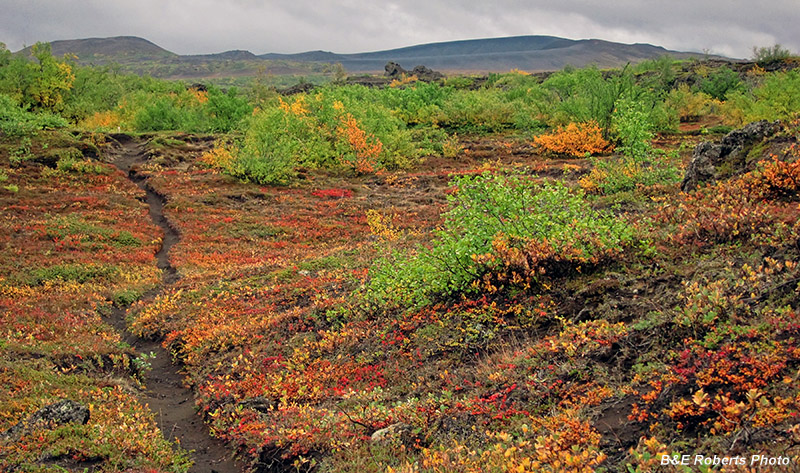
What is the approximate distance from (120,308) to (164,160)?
33.8 metres

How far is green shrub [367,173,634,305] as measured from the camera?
8930 millimetres

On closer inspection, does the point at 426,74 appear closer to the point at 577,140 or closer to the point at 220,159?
the point at 577,140

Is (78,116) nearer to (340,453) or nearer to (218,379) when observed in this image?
(218,379)

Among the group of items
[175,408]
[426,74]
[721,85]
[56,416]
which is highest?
[426,74]

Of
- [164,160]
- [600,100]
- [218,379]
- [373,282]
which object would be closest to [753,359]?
[373,282]

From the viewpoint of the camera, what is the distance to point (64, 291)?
693 inches

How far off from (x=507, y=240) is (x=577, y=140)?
37.5 meters

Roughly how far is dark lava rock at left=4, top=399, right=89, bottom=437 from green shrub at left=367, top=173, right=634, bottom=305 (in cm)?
606

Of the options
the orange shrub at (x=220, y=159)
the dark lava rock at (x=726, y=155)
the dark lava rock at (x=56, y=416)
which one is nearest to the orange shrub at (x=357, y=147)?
the orange shrub at (x=220, y=159)

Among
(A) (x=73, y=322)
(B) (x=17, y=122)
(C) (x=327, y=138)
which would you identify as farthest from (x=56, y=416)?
(B) (x=17, y=122)

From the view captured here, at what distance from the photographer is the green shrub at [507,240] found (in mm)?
8930

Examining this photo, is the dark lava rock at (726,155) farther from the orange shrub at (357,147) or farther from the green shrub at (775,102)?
the orange shrub at (357,147)

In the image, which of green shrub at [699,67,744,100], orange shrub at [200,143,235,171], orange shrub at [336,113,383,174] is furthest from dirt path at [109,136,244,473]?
green shrub at [699,67,744,100]

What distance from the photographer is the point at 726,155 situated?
13531mm
